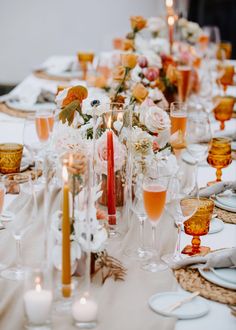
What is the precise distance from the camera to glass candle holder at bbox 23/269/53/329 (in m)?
1.07

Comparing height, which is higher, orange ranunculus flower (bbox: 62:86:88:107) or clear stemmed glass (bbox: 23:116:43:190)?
orange ranunculus flower (bbox: 62:86:88:107)

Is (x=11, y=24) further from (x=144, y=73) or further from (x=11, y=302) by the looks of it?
(x=11, y=302)

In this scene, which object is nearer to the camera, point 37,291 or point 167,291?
point 37,291

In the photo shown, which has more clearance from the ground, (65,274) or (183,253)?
(65,274)

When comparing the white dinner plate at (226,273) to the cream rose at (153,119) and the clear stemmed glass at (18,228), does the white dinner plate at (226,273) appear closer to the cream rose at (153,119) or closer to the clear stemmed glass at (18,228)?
the clear stemmed glass at (18,228)

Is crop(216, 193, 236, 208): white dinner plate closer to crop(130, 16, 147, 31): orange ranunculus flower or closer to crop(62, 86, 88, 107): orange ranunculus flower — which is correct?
crop(62, 86, 88, 107): orange ranunculus flower

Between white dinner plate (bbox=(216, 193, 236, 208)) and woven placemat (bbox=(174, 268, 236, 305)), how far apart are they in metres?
0.48

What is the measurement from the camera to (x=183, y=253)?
1.56 metres

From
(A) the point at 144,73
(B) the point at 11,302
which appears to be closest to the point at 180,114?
(A) the point at 144,73

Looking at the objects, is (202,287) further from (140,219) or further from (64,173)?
(64,173)

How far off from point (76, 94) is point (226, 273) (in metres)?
0.67

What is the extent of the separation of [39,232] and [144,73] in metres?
1.20

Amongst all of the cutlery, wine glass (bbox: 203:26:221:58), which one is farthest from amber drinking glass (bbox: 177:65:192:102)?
the cutlery

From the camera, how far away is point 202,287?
1.36 meters
